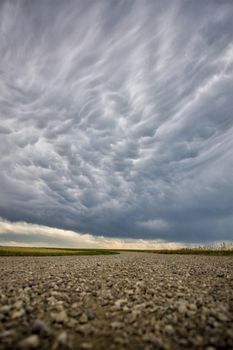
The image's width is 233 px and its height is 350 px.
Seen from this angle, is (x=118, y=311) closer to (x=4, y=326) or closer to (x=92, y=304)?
(x=92, y=304)

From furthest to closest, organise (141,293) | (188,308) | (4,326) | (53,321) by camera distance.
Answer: (141,293) → (188,308) → (53,321) → (4,326)

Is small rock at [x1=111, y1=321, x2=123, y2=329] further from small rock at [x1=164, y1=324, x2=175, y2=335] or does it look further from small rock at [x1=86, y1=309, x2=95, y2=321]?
small rock at [x1=164, y1=324, x2=175, y2=335]

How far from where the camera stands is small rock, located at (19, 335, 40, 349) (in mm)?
4058

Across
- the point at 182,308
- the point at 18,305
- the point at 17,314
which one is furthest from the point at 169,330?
the point at 18,305

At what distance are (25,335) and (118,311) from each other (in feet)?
8.75

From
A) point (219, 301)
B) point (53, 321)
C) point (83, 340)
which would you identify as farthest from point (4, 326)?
point (219, 301)

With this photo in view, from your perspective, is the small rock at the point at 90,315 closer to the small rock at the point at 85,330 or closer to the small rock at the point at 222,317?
the small rock at the point at 85,330

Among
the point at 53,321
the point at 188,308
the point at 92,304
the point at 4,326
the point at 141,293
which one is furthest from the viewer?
the point at 141,293

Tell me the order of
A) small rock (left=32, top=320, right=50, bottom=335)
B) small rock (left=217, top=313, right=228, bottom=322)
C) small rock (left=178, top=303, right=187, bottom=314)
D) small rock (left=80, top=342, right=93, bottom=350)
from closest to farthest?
1. small rock (left=80, top=342, right=93, bottom=350)
2. small rock (left=32, top=320, right=50, bottom=335)
3. small rock (left=217, top=313, right=228, bottom=322)
4. small rock (left=178, top=303, right=187, bottom=314)

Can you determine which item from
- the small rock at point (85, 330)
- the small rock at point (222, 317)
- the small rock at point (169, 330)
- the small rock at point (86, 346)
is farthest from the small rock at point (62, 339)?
the small rock at point (222, 317)

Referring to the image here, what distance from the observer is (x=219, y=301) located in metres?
7.34

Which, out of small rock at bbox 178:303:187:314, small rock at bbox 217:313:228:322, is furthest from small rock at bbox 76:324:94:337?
small rock at bbox 217:313:228:322

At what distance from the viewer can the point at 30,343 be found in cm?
411

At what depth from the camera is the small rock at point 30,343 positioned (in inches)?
160
